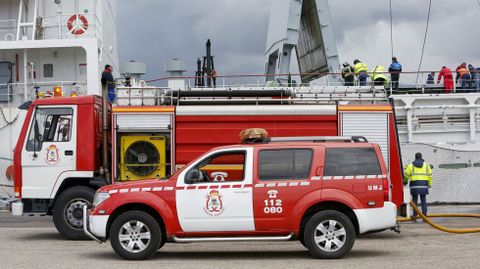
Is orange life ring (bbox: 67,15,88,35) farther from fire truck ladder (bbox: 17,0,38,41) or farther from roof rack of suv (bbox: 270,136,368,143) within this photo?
roof rack of suv (bbox: 270,136,368,143)

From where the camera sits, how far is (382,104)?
15.4 metres

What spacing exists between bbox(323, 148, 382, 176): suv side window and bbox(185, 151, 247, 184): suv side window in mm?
1255

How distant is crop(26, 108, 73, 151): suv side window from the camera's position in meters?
15.1

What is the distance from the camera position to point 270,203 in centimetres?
1123

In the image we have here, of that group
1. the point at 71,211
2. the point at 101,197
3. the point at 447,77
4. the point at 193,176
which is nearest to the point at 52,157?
the point at 71,211

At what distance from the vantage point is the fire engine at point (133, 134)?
15.0m

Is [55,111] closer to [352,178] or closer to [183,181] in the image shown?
[183,181]

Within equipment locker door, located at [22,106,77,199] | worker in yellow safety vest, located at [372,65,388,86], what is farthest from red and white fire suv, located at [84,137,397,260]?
worker in yellow safety vest, located at [372,65,388,86]

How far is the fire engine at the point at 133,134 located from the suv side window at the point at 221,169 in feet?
4.21

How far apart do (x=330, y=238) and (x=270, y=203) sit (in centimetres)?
99

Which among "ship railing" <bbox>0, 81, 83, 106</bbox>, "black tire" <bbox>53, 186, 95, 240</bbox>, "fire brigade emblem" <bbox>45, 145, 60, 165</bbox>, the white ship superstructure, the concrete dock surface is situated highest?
the white ship superstructure

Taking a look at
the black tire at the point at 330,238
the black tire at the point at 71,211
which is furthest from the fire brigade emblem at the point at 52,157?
the black tire at the point at 330,238

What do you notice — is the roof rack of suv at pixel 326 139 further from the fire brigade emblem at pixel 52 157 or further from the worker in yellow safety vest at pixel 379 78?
the worker in yellow safety vest at pixel 379 78

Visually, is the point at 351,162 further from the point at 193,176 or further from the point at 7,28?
the point at 7,28
